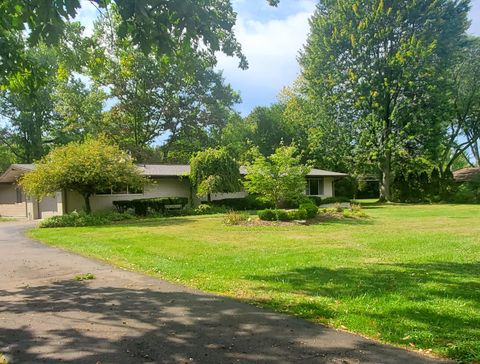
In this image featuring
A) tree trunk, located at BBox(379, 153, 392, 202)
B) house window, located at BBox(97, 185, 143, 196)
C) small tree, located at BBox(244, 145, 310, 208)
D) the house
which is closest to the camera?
small tree, located at BBox(244, 145, 310, 208)

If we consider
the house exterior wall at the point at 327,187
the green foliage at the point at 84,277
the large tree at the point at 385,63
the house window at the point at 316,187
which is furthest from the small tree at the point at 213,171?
the green foliage at the point at 84,277

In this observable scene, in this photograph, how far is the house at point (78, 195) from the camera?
86.2 feet

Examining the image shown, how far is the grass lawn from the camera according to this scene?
16.2 feet

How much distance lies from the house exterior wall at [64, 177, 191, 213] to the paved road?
19.6 meters

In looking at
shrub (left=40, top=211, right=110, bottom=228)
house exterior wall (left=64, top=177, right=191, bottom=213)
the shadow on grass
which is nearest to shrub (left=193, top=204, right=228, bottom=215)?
house exterior wall (left=64, top=177, right=191, bottom=213)

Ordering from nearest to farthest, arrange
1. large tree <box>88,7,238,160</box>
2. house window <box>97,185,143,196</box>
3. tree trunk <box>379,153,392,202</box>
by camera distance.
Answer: house window <box>97,185,143,196</box>
tree trunk <box>379,153,392,202</box>
large tree <box>88,7,238,160</box>

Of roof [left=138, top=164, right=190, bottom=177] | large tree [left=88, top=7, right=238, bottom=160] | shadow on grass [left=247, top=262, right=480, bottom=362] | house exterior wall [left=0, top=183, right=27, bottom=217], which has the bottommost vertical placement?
shadow on grass [left=247, top=262, right=480, bottom=362]

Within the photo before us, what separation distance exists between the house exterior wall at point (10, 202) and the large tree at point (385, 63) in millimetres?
24264

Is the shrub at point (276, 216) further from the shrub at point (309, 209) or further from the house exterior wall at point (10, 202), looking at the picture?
the house exterior wall at point (10, 202)

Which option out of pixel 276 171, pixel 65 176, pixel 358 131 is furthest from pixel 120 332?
pixel 358 131

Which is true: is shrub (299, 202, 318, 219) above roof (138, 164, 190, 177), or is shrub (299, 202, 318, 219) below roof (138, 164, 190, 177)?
below

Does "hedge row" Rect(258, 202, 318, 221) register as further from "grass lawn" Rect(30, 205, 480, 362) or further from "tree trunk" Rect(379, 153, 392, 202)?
"tree trunk" Rect(379, 153, 392, 202)

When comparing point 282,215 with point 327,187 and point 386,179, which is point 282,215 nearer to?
point 327,187

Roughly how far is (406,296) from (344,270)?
6.82 feet
